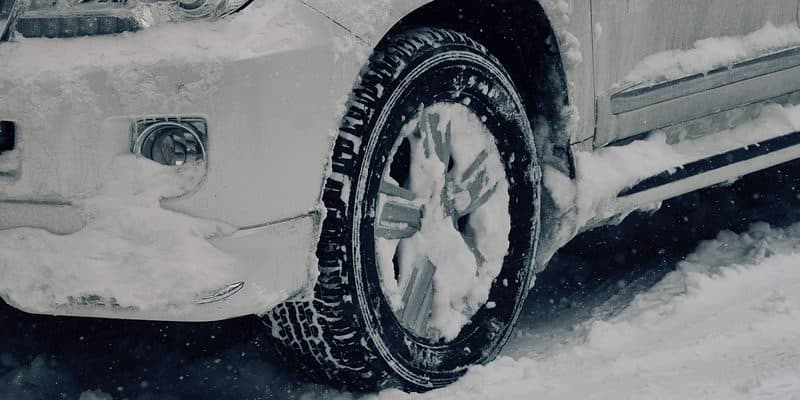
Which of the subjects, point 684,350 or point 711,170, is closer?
point 684,350

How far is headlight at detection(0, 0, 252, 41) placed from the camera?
8.04ft

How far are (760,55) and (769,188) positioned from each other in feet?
5.73

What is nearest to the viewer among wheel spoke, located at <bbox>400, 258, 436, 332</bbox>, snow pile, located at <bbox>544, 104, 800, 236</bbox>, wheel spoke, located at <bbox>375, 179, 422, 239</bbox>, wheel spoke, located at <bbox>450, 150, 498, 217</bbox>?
wheel spoke, located at <bbox>375, 179, 422, 239</bbox>

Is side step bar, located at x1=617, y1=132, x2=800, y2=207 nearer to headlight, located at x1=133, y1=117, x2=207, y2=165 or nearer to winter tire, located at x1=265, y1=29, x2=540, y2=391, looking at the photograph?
winter tire, located at x1=265, y1=29, x2=540, y2=391

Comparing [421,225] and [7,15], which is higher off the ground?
→ [7,15]

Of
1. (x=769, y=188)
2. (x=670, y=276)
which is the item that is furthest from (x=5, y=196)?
(x=769, y=188)

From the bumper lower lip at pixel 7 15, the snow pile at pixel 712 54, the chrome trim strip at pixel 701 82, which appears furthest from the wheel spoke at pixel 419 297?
the bumper lower lip at pixel 7 15

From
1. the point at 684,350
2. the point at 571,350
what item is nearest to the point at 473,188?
the point at 571,350

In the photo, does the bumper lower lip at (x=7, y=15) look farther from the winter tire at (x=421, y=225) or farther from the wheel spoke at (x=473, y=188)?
the wheel spoke at (x=473, y=188)

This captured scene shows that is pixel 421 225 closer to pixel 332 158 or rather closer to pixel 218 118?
pixel 332 158

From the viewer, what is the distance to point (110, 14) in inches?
96.4

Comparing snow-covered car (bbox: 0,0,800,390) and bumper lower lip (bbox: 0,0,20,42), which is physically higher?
bumper lower lip (bbox: 0,0,20,42)

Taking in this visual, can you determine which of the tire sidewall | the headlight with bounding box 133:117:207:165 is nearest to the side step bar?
the tire sidewall

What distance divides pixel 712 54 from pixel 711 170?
0.41m
